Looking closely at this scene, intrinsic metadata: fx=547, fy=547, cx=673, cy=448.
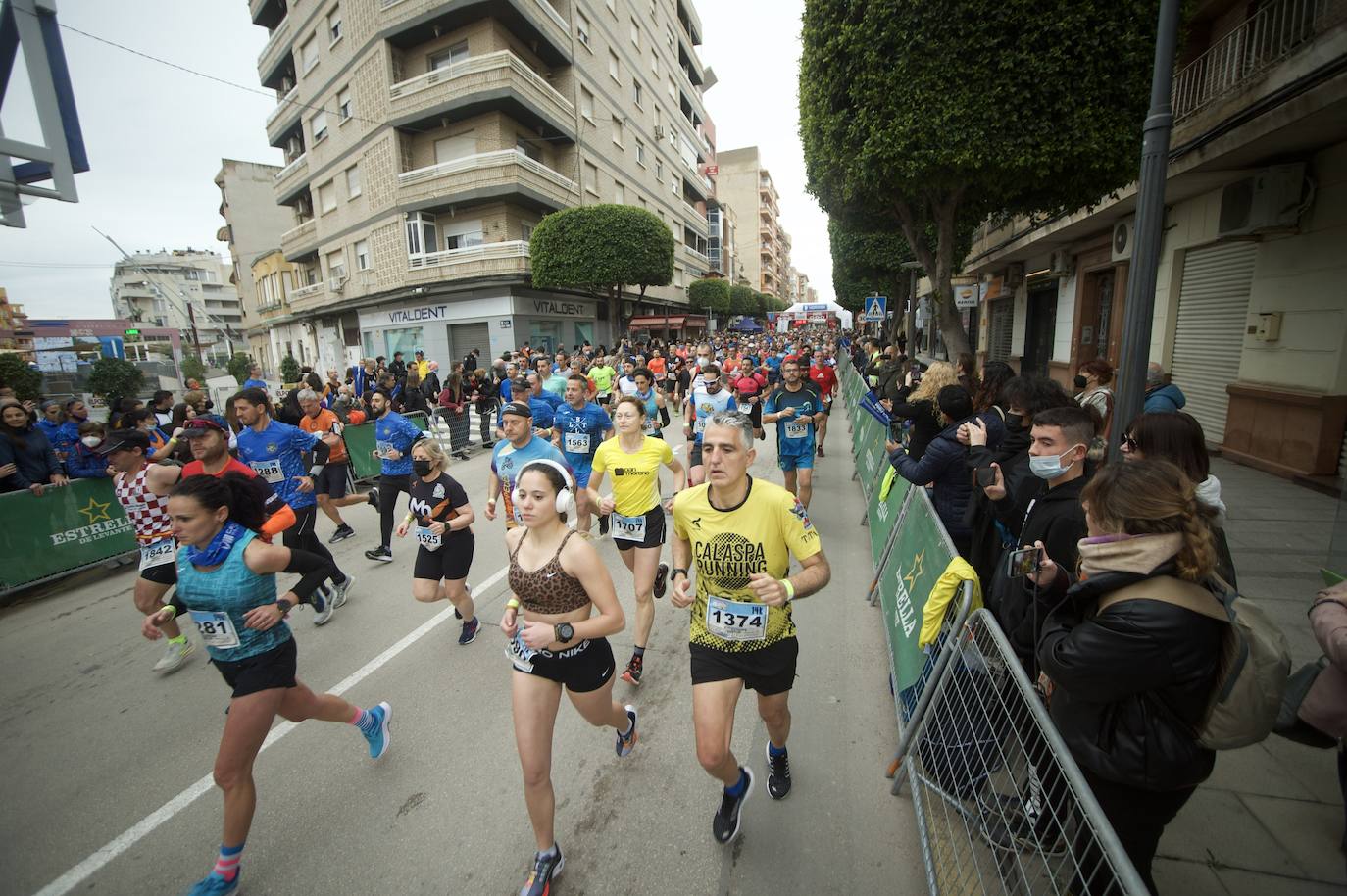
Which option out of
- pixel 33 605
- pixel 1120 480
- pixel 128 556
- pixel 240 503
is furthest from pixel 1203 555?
pixel 128 556

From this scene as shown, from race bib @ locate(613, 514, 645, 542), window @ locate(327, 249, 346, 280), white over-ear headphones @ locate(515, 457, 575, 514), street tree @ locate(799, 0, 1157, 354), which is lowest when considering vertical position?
race bib @ locate(613, 514, 645, 542)

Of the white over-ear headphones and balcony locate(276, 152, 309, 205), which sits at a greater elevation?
balcony locate(276, 152, 309, 205)

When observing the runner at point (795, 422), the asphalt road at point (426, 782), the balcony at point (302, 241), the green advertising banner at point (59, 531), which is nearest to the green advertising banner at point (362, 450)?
the green advertising banner at point (59, 531)

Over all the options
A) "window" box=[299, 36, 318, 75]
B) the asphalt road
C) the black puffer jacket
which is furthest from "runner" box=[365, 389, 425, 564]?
"window" box=[299, 36, 318, 75]

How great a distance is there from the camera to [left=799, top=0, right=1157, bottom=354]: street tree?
22.0ft

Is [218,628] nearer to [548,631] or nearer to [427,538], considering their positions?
[427,538]

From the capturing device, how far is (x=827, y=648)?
4.25 metres

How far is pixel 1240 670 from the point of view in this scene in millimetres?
1577

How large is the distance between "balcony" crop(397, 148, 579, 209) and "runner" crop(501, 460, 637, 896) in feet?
71.0

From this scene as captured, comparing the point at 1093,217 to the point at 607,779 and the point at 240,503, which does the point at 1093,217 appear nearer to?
the point at 607,779

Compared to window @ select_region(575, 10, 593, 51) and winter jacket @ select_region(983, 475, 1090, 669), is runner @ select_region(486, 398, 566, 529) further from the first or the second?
window @ select_region(575, 10, 593, 51)

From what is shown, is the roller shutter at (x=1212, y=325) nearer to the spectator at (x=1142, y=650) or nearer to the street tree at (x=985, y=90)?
the street tree at (x=985, y=90)

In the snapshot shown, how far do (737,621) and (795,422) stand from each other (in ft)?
14.0

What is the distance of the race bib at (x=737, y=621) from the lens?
252 cm
